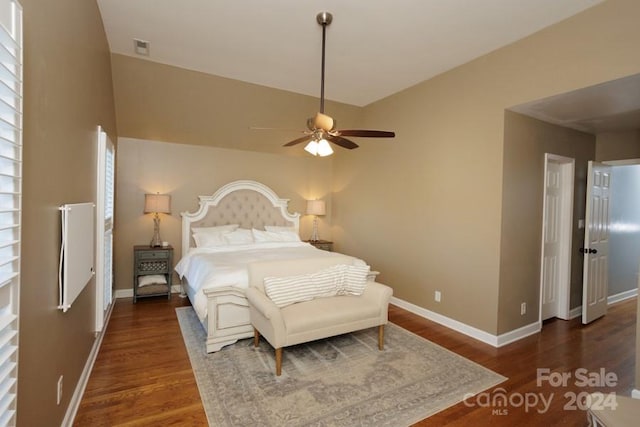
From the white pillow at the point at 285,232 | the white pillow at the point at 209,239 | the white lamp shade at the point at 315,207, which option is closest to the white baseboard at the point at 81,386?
the white pillow at the point at 209,239

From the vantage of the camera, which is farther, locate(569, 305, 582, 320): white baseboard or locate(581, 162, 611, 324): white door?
locate(569, 305, 582, 320): white baseboard

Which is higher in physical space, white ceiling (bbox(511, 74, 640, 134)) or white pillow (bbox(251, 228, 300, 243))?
white ceiling (bbox(511, 74, 640, 134))

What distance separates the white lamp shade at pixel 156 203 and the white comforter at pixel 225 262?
2.47 ft

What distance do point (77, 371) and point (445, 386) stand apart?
279 cm

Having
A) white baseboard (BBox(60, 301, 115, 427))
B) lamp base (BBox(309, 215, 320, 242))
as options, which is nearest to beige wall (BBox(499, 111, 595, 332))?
lamp base (BBox(309, 215, 320, 242))

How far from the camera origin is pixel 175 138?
4.80 m

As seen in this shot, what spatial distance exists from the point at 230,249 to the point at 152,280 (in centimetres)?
123

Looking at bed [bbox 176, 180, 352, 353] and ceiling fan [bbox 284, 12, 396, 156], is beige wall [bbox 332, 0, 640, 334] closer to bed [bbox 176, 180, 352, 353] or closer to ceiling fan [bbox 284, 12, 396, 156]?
bed [bbox 176, 180, 352, 353]

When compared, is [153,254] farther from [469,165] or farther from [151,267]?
[469,165]

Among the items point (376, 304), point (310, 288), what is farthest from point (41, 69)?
point (376, 304)

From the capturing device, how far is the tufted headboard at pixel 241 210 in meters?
4.93

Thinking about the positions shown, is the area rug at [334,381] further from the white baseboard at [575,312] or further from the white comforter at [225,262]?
the white baseboard at [575,312]

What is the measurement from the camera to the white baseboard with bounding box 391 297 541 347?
332 centimetres

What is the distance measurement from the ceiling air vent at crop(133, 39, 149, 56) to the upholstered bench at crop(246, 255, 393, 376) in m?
2.58
